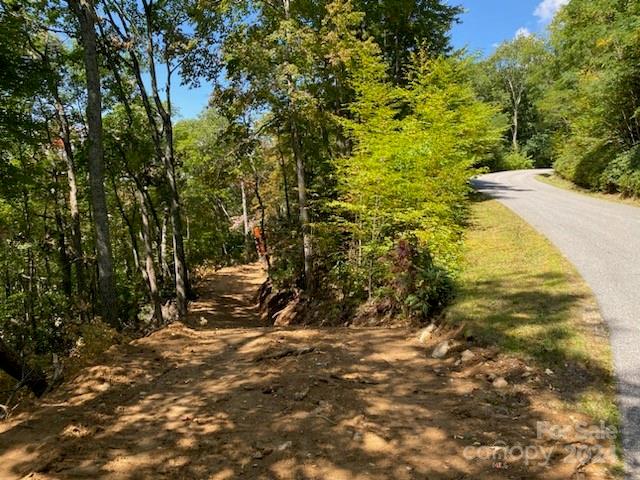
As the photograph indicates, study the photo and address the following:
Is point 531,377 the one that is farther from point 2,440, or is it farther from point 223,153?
point 223,153

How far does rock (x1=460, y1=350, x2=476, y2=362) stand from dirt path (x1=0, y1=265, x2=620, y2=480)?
2.5 inches

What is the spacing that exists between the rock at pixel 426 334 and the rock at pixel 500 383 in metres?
1.75

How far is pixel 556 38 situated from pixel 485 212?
12.4 metres

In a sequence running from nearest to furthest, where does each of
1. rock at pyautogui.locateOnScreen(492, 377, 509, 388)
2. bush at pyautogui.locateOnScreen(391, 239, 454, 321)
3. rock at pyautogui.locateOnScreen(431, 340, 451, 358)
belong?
rock at pyautogui.locateOnScreen(492, 377, 509, 388) → rock at pyautogui.locateOnScreen(431, 340, 451, 358) → bush at pyautogui.locateOnScreen(391, 239, 454, 321)

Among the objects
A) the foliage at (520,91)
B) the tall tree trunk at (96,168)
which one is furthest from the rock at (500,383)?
the foliage at (520,91)

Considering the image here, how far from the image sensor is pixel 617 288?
→ 6.48 metres

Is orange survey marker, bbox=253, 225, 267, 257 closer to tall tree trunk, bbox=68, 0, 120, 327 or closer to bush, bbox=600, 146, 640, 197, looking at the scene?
bush, bbox=600, 146, 640, 197

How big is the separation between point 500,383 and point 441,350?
1184mm

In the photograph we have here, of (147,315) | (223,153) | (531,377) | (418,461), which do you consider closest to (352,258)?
(223,153)

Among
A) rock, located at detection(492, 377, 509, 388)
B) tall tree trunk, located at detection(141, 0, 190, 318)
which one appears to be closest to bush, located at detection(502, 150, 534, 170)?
tall tree trunk, located at detection(141, 0, 190, 318)

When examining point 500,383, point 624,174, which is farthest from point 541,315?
point 624,174

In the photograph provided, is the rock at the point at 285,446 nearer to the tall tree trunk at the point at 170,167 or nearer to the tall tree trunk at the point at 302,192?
the tall tree trunk at the point at 302,192

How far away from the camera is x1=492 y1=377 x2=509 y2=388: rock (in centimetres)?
455

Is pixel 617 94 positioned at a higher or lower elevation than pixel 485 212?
higher
